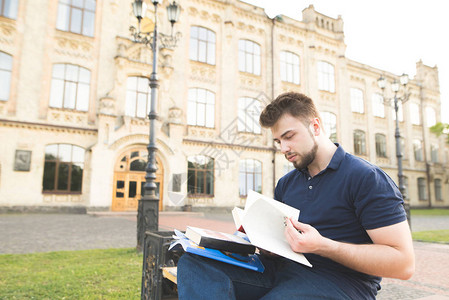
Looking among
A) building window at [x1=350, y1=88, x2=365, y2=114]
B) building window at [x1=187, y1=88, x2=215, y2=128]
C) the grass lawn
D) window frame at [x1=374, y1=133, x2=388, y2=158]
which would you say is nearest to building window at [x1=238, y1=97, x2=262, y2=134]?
building window at [x1=187, y1=88, x2=215, y2=128]

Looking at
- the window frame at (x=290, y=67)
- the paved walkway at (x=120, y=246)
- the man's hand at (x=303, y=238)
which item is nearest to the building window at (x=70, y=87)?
the paved walkway at (x=120, y=246)

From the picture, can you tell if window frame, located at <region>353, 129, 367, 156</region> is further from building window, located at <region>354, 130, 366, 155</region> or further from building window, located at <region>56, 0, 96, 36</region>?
building window, located at <region>56, 0, 96, 36</region>

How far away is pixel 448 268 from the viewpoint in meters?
5.62

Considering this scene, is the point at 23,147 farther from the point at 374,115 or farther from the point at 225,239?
the point at 374,115

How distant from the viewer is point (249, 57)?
73.6ft

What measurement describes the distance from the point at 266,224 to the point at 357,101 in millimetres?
29306

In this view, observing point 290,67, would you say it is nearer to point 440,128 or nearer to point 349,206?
point 440,128

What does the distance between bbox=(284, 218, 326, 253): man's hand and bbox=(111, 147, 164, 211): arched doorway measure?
16530 mm

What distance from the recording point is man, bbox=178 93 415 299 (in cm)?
158

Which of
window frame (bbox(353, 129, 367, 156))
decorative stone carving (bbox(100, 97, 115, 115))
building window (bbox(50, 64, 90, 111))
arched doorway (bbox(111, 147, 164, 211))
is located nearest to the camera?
building window (bbox(50, 64, 90, 111))

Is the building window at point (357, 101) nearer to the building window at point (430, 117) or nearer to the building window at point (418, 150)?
the building window at point (418, 150)

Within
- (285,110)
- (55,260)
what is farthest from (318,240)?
(55,260)

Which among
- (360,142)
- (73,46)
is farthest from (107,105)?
(360,142)

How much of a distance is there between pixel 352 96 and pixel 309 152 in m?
28.5
